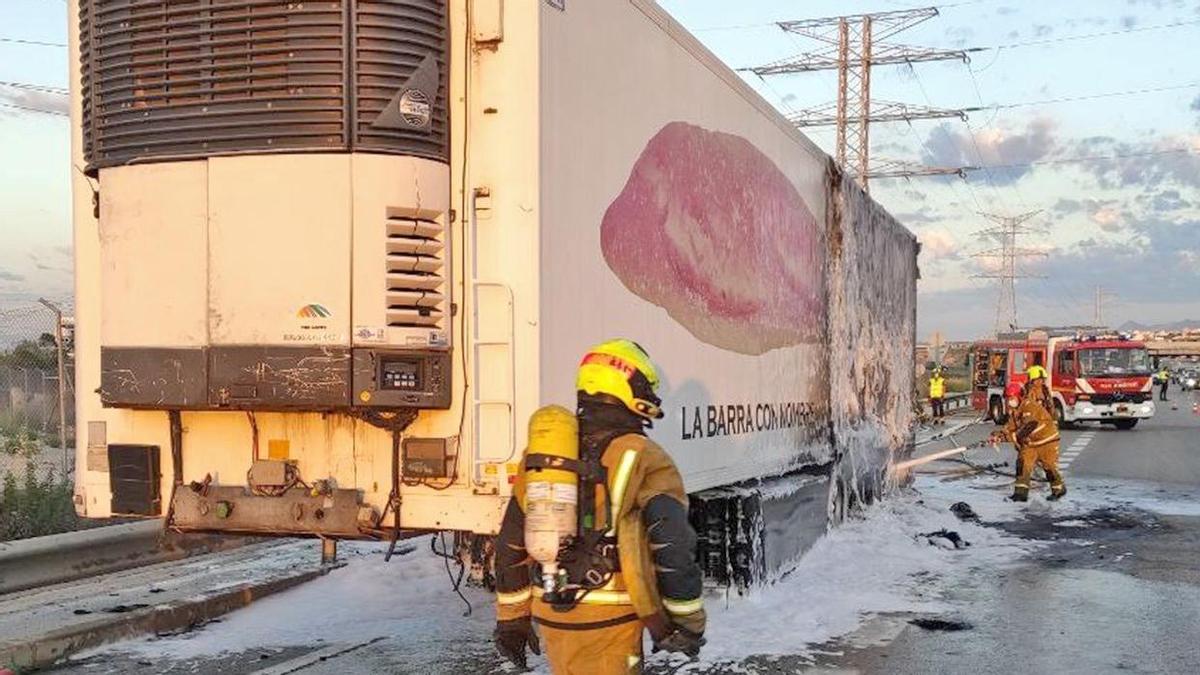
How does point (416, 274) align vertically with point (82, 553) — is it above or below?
above

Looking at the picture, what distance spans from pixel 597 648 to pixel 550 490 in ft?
1.97

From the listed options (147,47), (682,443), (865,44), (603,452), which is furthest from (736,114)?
(865,44)

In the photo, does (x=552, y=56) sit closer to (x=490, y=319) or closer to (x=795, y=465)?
(x=490, y=319)

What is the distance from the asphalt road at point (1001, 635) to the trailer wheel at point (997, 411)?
71.2 ft

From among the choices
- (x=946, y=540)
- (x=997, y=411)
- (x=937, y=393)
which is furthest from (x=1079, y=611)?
(x=997, y=411)

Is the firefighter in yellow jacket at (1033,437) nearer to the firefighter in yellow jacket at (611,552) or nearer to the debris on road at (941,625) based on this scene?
the debris on road at (941,625)

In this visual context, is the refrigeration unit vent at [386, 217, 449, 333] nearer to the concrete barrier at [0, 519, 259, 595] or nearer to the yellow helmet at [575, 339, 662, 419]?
the yellow helmet at [575, 339, 662, 419]

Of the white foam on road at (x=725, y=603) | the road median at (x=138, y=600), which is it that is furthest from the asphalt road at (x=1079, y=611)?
the road median at (x=138, y=600)

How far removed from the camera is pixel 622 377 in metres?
3.61


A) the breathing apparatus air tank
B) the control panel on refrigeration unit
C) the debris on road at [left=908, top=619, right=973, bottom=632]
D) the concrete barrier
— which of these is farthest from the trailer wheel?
the breathing apparatus air tank

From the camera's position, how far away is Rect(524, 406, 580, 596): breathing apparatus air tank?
3.43 metres

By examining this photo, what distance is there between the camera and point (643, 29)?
6168mm

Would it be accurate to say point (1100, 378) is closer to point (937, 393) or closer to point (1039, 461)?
point (937, 393)

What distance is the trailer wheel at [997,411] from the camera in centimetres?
3262
